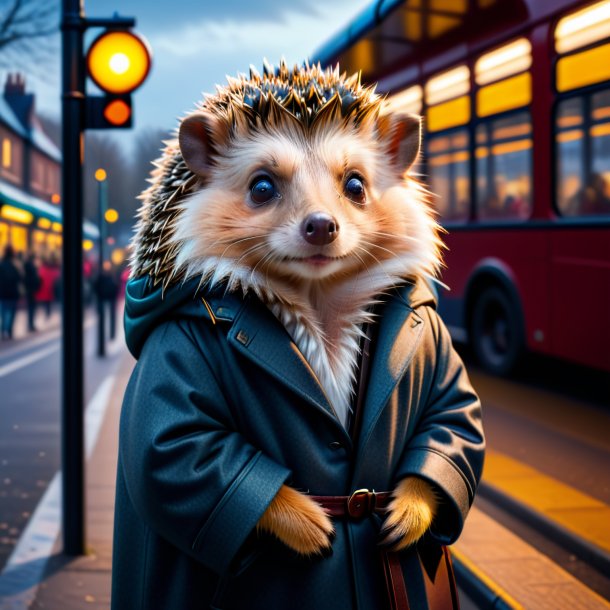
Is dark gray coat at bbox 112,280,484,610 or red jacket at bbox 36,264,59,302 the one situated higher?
red jacket at bbox 36,264,59,302

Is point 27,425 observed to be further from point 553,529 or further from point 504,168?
point 504,168

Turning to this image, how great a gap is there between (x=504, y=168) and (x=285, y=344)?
7386 mm

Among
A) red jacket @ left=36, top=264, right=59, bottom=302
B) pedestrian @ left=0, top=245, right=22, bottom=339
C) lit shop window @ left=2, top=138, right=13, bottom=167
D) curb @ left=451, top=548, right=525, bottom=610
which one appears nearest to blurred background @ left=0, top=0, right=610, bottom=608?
curb @ left=451, top=548, right=525, bottom=610

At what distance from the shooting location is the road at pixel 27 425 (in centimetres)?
490

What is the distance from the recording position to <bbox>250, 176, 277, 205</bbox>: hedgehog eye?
5.27ft

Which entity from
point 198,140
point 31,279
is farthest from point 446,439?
point 31,279

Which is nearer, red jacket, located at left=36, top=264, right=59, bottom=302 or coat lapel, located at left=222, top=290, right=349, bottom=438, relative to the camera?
coat lapel, located at left=222, top=290, right=349, bottom=438

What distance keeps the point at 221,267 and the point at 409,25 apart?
7983 millimetres

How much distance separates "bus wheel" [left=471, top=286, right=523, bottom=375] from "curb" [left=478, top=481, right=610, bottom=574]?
12.7 ft

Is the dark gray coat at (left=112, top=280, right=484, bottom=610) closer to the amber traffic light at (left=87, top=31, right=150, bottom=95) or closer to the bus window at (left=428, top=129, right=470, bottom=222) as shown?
the amber traffic light at (left=87, top=31, right=150, bottom=95)

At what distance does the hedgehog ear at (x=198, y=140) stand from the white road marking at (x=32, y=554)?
8.28ft

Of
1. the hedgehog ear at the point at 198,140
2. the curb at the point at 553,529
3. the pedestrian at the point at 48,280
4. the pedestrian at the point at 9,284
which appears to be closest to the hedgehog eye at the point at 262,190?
the hedgehog ear at the point at 198,140

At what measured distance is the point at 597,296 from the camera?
7.07 m

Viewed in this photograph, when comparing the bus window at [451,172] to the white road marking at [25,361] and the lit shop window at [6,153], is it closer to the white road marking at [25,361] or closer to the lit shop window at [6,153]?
the white road marking at [25,361]
